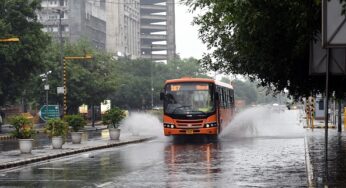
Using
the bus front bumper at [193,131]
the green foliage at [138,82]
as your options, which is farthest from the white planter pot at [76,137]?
the green foliage at [138,82]

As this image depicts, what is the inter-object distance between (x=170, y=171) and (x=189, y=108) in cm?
1569

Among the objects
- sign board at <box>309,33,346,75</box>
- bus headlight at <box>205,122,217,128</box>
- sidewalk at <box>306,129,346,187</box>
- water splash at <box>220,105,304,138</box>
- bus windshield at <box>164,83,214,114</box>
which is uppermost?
sign board at <box>309,33,346,75</box>

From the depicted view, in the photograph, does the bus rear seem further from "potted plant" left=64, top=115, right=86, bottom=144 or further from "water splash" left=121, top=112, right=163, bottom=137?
"water splash" left=121, top=112, right=163, bottom=137

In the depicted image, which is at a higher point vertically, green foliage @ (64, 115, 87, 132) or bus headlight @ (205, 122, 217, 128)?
green foliage @ (64, 115, 87, 132)

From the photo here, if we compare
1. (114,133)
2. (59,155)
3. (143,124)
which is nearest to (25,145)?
(59,155)

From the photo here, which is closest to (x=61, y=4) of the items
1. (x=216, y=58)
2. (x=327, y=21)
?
(x=216, y=58)

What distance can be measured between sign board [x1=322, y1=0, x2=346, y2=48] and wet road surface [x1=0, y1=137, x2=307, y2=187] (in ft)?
18.5

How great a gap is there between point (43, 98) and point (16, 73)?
1180 centimetres

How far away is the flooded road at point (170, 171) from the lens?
49.7 ft

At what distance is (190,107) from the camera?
33.5 meters

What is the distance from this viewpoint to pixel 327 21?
959cm

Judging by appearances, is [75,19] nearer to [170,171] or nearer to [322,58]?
[170,171]

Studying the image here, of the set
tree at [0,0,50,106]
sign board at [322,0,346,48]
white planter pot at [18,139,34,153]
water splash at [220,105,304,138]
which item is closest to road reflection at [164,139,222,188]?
white planter pot at [18,139,34,153]

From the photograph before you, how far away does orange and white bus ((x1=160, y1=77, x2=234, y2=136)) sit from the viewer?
3322 cm
